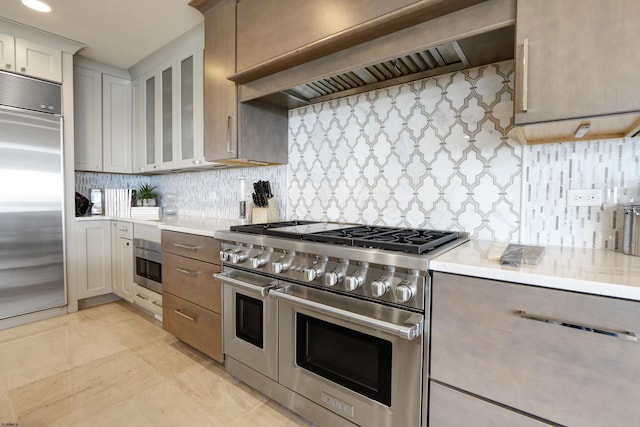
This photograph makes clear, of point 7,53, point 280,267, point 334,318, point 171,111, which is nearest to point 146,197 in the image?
point 171,111

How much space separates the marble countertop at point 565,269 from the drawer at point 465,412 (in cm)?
41

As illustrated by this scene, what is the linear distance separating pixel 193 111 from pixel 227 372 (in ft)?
6.69

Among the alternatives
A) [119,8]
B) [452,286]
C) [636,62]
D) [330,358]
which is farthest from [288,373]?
[119,8]

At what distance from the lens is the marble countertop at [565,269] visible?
2.63 ft

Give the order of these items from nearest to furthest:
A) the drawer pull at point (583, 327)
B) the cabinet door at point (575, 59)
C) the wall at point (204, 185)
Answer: the drawer pull at point (583, 327)
the cabinet door at point (575, 59)
the wall at point (204, 185)

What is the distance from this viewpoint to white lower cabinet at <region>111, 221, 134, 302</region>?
2.88m

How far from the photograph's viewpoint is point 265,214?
86.7 inches

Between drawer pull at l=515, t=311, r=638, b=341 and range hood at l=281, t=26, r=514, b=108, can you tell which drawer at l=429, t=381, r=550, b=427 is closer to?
drawer pull at l=515, t=311, r=638, b=341

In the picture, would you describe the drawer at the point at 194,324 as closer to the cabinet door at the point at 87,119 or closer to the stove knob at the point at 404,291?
the stove knob at the point at 404,291

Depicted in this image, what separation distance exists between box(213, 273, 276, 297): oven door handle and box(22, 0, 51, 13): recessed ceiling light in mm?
2382

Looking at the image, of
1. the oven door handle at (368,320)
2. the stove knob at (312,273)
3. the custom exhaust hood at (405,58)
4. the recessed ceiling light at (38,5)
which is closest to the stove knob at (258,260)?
the oven door handle at (368,320)

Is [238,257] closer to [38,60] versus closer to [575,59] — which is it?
[575,59]

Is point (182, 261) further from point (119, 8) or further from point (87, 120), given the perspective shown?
point (87, 120)

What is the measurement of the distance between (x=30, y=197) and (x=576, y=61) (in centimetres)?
367
